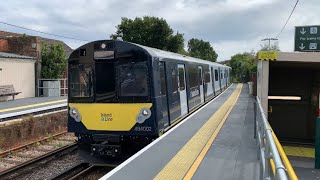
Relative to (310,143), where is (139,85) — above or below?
above

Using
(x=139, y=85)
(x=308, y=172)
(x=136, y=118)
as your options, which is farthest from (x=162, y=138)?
(x=308, y=172)

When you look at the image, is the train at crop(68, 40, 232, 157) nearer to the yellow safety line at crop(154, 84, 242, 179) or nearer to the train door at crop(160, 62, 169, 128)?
the train door at crop(160, 62, 169, 128)

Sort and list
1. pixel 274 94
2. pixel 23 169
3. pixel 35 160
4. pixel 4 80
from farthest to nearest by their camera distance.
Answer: pixel 274 94
pixel 4 80
pixel 35 160
pixel 23 169

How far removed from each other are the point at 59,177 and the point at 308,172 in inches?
393

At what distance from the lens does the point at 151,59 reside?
9.54 m

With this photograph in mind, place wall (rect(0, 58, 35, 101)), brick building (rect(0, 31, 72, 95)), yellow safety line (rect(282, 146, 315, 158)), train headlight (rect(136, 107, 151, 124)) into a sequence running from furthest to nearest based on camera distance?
brick building (rect(0, 31, 72, 95)) < wall (rect(0, 58, 35, 101)) < yellow safety line (rect(282, 146, 315, 158)) < train headlight (rect(136, 107, 151, 124))

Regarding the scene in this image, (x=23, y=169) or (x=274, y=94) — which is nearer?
(x=23, y=169)

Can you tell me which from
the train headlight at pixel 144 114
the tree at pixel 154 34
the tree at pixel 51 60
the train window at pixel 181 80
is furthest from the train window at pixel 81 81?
the tree at pixel 154 34

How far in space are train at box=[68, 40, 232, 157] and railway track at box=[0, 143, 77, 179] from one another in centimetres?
183

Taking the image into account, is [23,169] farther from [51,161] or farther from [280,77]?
[280,77]

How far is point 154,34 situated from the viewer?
4834 centimetres

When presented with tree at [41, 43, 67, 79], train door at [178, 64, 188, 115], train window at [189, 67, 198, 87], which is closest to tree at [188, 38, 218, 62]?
tree at [41, 43, 67, 79]

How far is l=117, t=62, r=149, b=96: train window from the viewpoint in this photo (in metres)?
9.61

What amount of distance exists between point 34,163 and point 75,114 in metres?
2.45
